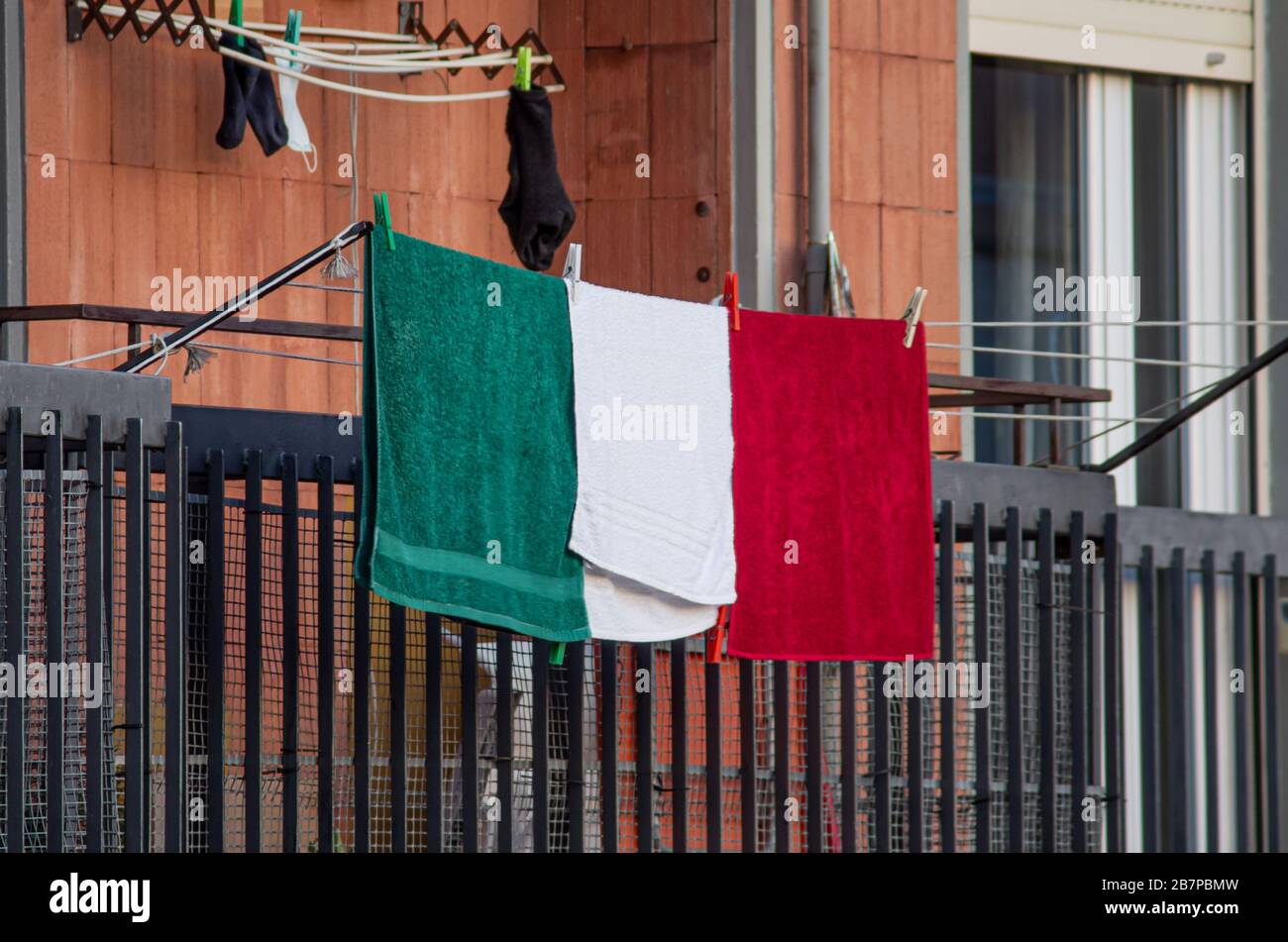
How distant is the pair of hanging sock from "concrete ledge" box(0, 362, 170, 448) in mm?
4051

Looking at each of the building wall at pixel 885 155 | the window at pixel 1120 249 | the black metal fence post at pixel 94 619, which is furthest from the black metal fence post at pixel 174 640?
the window at pixel 1120 249

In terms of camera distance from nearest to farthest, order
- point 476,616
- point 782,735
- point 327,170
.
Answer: point 476,616, point 782,735, point 327,170

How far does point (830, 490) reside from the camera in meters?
10.3

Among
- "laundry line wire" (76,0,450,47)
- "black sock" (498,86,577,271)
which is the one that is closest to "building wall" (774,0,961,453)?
"black sock" (498,86,577,271)

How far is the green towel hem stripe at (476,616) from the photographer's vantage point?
29.0 feet

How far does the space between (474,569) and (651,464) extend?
95 cm

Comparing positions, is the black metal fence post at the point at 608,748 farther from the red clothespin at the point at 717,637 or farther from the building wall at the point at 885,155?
the building wall at the point at 885,155

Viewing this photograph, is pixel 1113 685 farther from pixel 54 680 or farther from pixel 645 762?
pixel 54 680

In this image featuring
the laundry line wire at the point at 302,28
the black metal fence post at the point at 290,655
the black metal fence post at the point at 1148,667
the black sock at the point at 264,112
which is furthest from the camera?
the black sock at the point at 264,112

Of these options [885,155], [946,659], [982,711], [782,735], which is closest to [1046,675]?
[982,711]

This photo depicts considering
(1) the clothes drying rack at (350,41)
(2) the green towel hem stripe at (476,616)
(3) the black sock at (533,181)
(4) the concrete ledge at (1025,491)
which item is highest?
(1) the clothes drying rack at (350,41)

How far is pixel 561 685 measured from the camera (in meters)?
10.9

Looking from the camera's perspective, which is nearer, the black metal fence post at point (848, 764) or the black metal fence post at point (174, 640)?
the black metal fence post at point (174, 640)

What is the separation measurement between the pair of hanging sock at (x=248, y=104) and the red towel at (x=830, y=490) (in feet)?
12.7
